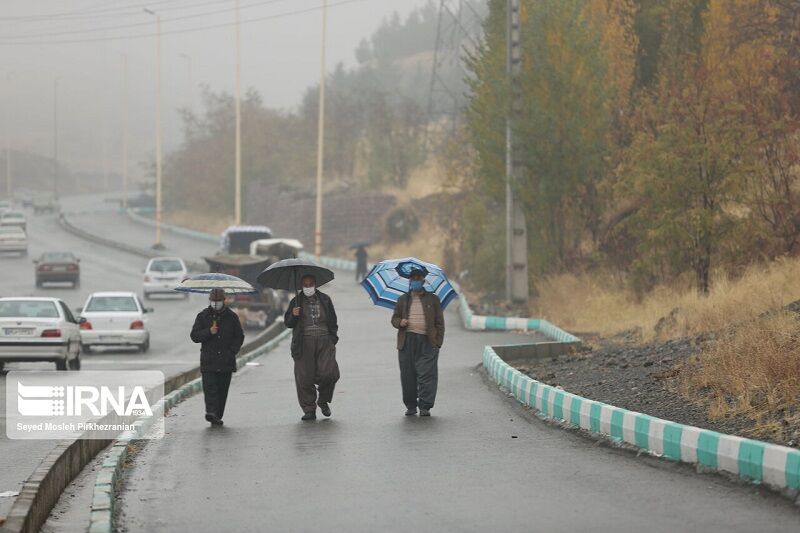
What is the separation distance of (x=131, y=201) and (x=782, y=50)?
364ft

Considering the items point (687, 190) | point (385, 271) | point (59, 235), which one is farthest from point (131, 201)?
point (385, 271)

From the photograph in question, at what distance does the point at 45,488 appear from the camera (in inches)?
429

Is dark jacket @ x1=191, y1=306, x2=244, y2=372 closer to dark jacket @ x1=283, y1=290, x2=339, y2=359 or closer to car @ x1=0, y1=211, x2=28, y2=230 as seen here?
dark jacket @ x1=283, y1=290, x2=339, y2=359

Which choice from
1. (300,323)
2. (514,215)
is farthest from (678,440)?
(514,215)

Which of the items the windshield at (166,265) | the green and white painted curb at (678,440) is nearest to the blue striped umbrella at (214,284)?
the green and white painted curb at (678,440)

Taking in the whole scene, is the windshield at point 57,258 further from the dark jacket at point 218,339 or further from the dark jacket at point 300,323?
A: the dark jacket at point 300,323

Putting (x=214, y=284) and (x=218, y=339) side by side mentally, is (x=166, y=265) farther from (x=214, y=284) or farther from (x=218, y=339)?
(x=218, y=339)

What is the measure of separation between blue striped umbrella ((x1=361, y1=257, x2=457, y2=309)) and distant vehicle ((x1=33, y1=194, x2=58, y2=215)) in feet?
348

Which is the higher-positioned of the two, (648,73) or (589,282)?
(648,73)

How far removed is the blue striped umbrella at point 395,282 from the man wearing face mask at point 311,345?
53.8 inches

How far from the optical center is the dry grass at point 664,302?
86.6ft

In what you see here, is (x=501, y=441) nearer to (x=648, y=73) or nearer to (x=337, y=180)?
(x=648, y=73)

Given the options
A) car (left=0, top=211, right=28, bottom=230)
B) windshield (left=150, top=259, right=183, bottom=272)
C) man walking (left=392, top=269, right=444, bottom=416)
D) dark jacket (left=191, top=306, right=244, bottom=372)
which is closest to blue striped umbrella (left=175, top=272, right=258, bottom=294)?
dark jacket (left=191, top=306, right=244, bottom=372)

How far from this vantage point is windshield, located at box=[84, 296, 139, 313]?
35188 millimetres
